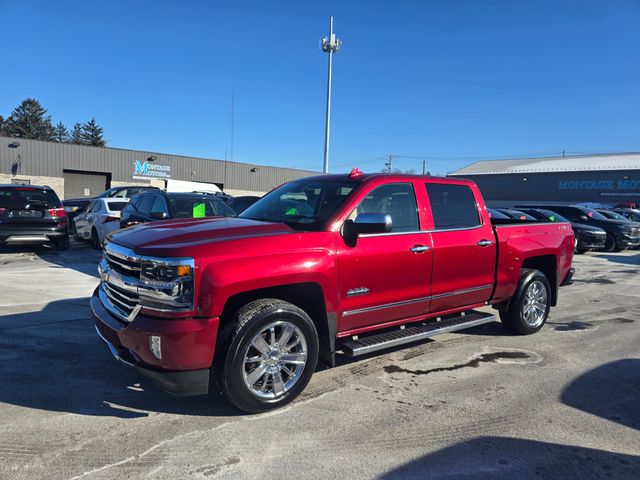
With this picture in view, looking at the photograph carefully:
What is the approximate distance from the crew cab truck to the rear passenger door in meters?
0.02

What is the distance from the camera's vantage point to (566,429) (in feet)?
11.7

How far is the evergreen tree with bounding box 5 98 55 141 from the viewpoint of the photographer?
9438cm

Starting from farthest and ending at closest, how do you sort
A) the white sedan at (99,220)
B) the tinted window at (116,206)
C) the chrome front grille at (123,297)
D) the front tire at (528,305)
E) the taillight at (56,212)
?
1. the tinted window at (116,206)
2. the white sedan at (99,220)
3. the taillight at (56,212)
4. the front tire at (528,305)
5. the chrome front grille at (123,297)

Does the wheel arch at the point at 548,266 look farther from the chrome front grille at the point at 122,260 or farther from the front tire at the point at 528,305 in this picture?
the chrome front grille at the point at 122,260

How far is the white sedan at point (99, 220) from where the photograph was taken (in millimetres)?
11992

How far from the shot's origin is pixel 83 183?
3781 centimetres

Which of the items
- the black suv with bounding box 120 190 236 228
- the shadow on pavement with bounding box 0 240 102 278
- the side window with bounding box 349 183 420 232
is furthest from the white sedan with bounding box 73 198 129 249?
the side window with bounding box 349 183 420 232

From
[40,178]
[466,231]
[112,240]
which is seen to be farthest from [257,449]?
[40,178]

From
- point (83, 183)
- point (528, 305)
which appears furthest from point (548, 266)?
point (83, 183)

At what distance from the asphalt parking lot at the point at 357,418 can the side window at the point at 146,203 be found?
14.7 ft

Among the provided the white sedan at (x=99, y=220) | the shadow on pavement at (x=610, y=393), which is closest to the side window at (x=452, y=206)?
the shadow on pavement at (x=610, y=393)

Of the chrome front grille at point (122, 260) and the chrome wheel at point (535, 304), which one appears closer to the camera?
the chrome front grille at point (122, 260)

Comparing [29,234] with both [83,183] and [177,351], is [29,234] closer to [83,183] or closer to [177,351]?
[177,351]

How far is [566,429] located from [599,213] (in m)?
17.5
